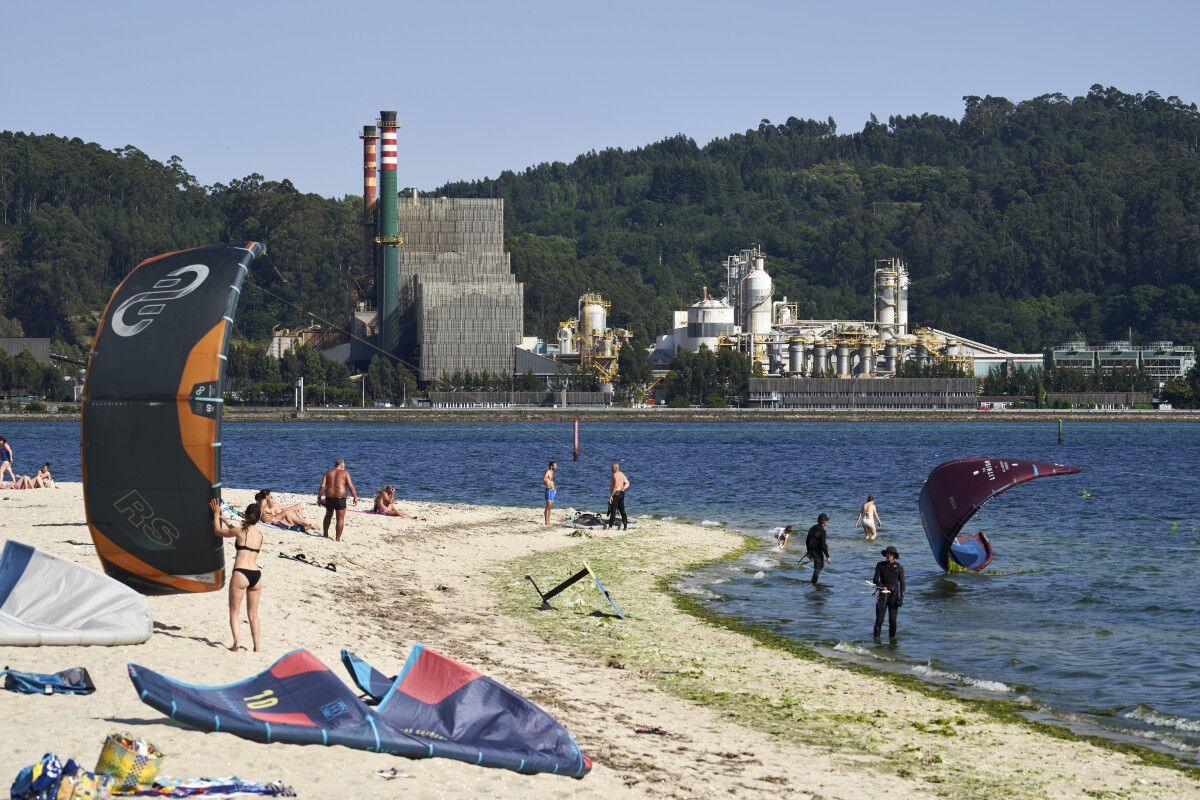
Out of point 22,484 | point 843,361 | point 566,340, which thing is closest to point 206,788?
point 22,484

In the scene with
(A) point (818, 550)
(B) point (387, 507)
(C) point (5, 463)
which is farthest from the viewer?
(C) point (5, 463)

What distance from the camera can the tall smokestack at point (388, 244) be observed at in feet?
520

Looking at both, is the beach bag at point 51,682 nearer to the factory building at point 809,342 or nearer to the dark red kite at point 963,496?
the dark red kite at point 963,496

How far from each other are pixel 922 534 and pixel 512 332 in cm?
12914

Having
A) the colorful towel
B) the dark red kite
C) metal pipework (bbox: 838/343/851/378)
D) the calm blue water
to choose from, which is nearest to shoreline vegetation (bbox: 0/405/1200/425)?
metal pipework (bbox: 838/343/851/378)

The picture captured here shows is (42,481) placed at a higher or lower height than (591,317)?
lower

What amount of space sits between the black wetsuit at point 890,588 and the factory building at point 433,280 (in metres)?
141

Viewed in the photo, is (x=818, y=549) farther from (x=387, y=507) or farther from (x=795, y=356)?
(x=795, y=356)

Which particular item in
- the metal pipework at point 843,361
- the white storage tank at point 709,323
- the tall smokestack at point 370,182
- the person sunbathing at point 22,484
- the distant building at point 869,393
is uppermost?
the tall smokestack at point 370,182

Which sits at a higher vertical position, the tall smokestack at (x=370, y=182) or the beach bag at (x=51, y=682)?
the tall smokestack at (x=370, y=182)

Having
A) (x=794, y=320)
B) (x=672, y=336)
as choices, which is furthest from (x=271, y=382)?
(x=794, y=320)

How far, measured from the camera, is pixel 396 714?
14062 mm

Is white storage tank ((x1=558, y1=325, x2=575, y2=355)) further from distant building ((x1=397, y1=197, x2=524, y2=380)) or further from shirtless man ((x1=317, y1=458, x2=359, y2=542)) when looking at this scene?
shirtless man ((x1=317, y1=458, x2=359, y2=542))

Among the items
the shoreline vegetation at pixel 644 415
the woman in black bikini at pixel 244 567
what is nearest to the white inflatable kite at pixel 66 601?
the woman in black bikini at pixel 244 567
